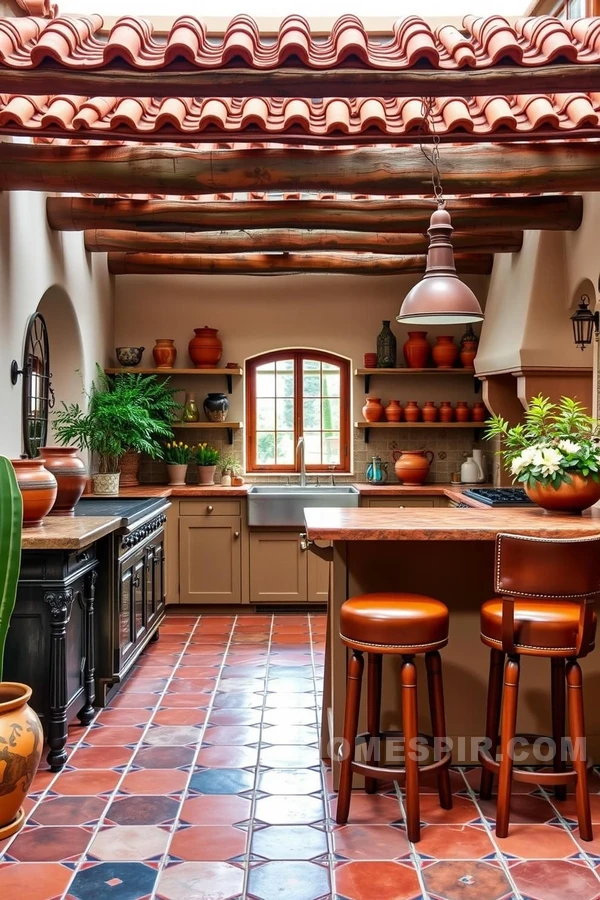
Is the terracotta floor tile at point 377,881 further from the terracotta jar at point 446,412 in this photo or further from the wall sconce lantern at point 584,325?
the terracotta jar at point 446,412

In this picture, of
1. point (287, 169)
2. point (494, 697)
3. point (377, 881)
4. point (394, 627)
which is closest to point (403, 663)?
point (394, 627)

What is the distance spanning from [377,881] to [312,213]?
12.5 ft

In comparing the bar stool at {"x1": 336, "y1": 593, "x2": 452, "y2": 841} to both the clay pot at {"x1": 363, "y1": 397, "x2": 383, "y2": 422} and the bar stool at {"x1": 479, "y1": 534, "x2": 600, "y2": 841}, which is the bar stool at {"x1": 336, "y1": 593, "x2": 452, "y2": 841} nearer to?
the bar stool at {"x1": 479, "y1": 534, "x2": 600, "y2": 841}

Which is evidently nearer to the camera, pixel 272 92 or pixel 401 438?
pixel 272 92

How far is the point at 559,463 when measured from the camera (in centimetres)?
342

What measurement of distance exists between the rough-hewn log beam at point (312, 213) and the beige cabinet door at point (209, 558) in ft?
7.59

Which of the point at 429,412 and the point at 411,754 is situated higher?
the point at 429,412

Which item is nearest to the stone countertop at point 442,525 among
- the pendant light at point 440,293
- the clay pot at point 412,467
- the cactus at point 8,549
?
the pendant light at point 440,293

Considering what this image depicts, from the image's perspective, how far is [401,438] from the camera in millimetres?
7254

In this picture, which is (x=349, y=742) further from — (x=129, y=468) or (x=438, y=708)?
(x=129, y=468)

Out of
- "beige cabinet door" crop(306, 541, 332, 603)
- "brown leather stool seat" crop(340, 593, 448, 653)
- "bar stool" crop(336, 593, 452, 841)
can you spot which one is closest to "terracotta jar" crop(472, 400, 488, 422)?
"beige cabinet door" crop(306, 541, 332, 603)

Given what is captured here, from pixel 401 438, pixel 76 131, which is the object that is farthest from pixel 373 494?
pixel 76 131

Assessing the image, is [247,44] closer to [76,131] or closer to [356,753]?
[76,131]

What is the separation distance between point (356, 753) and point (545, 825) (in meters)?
0.74
